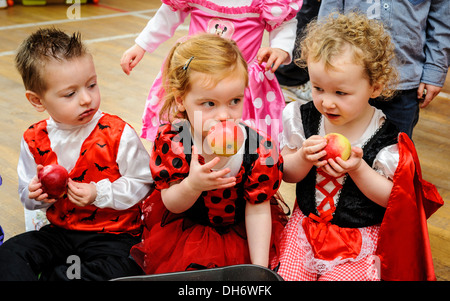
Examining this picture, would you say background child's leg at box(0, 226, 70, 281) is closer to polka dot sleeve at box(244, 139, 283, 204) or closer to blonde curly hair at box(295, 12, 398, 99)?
polka dot sleeve at box(244, 139, 283, 204)

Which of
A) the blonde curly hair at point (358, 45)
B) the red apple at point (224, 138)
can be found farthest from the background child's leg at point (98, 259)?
the blonde curly hair at point (358, 45)

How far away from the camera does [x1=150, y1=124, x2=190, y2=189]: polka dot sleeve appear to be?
1.35 meters

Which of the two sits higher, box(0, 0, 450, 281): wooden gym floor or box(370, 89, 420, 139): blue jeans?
box(370, 89, 420, 139): blue jeans

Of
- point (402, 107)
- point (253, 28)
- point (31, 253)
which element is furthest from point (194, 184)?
point (402, 107)

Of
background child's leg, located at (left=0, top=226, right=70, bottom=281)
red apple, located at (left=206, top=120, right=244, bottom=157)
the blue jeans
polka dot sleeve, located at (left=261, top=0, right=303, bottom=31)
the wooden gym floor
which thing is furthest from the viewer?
the wooden gym floor

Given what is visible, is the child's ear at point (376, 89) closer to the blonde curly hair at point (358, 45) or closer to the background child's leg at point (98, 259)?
the blonde curly hair at point (358, 45)

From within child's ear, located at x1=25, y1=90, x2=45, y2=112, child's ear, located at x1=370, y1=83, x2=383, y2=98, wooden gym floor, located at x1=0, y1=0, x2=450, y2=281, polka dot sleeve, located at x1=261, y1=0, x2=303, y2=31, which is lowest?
wooden gym floor, located at x1=0, y1=0, x2=450, y2=281

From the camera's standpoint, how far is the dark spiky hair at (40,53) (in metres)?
1.37

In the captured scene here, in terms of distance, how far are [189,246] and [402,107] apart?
0.98 meters

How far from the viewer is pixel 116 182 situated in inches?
56.9

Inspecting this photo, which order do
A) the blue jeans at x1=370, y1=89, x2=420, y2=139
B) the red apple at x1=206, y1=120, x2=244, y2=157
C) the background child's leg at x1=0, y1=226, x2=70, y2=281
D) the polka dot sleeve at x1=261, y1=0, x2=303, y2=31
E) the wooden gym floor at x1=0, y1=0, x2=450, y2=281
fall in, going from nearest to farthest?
the red apple at x1=206, y1=120, x2=244, y2=157, the background child's leg at x1=0, y1=226, x2=70, y2=281, the polka dot sleeve at x1=261, y1=0, x2=303, y2=31, the blue jeans at x1=370, y1=89, x2=420, y2=139, the wooden gym floor at x1=0, y1=0, x2=450, y2=281

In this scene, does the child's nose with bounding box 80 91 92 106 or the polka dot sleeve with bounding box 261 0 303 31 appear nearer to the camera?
the child's nose with bounding box 80 91 92 106

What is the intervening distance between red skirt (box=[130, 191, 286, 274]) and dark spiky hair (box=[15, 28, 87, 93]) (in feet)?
1.75

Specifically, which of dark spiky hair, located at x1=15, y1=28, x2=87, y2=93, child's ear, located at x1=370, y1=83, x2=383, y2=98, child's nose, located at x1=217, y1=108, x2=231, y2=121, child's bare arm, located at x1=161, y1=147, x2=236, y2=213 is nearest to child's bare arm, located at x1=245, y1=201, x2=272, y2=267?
child's bare arm, located at x1=161, y1=147, x2=236, y2=213
